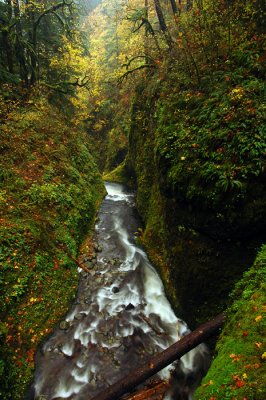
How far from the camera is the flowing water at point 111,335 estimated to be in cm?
601

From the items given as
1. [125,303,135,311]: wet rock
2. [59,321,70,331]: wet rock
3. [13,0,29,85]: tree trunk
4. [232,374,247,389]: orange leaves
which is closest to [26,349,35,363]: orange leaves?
[59,321,70,331]: wet rock

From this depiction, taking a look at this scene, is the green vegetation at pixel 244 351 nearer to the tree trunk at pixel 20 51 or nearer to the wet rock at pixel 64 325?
the wet rock at pixel 64 325

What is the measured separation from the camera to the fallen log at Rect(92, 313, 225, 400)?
210 inches

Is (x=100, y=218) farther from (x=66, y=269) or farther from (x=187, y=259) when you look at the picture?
(x=187, y=259)

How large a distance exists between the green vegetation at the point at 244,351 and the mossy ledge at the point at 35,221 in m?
4.24

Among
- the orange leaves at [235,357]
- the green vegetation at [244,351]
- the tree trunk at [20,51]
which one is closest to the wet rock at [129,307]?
the green vegetation at [244,351]

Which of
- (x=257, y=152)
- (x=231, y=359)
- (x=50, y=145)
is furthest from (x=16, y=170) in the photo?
(x=231, y=359)

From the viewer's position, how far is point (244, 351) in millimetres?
3855

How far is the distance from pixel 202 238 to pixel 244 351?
3.17m

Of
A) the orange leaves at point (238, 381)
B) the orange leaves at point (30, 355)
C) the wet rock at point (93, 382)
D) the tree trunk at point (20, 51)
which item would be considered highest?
the tree trunk at point (20, 51)

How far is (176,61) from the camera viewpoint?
10.8 metres

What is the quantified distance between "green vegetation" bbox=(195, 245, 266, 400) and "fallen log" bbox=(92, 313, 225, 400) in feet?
1.99

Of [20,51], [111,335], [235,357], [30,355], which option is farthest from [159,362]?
[20,51]

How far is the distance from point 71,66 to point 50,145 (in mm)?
8171
